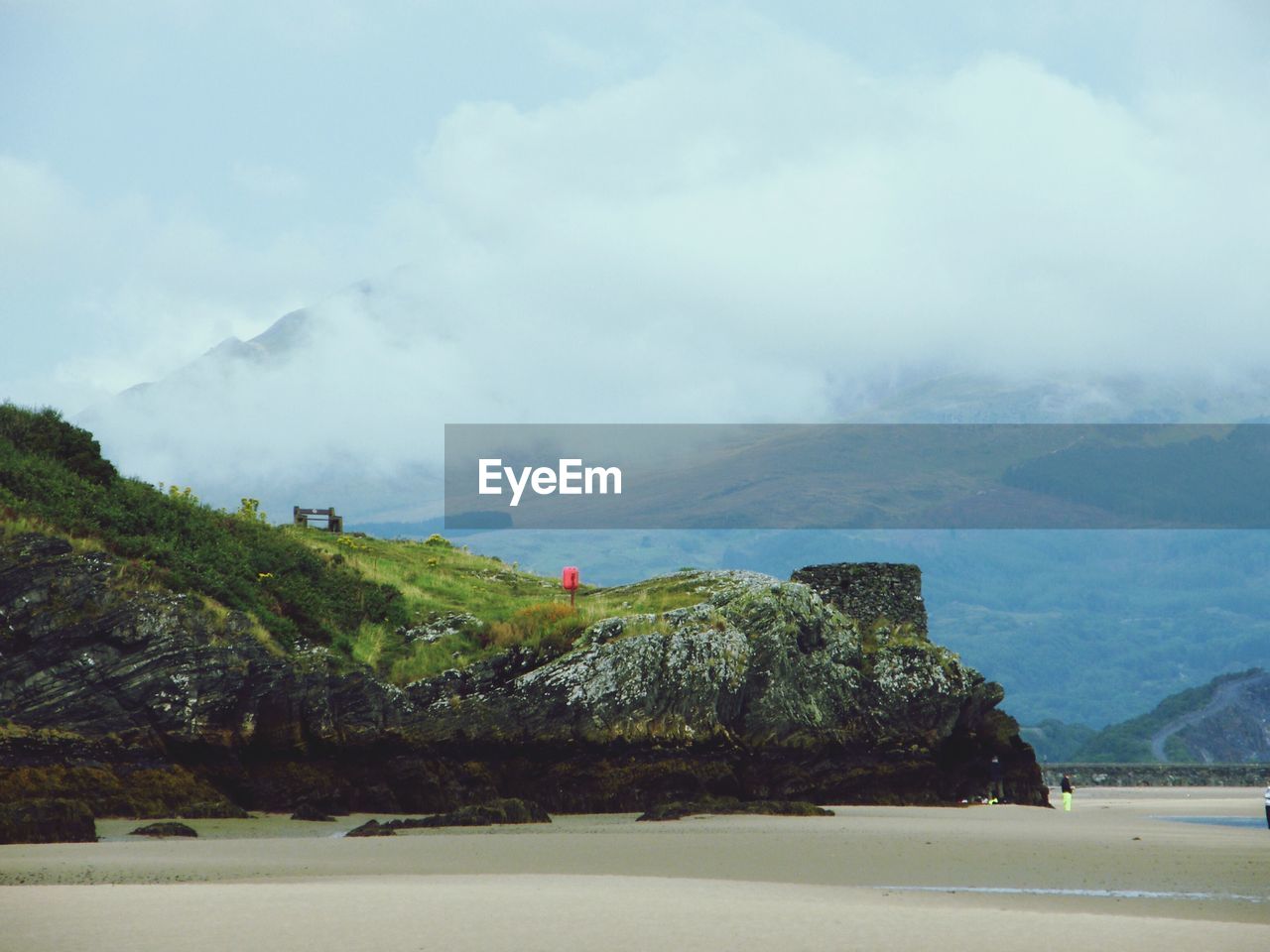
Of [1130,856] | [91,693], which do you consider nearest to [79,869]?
[91,693]

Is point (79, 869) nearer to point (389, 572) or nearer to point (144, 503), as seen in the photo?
point (144, 503)

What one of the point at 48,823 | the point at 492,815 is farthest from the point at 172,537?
the point at 48,823

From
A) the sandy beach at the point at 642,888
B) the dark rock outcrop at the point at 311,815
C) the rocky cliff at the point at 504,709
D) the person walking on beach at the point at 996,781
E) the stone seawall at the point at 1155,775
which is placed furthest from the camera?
the stone seawall at the point at 1155,775

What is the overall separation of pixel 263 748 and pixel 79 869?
1203 cm

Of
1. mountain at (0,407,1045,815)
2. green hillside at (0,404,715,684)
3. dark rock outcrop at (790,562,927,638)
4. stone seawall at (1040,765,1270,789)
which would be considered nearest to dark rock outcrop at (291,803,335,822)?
mountain at (0,407,1045,815)

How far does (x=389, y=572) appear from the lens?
136 feet

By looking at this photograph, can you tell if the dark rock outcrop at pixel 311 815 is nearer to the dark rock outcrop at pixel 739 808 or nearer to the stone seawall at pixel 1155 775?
the dark rock outcrop at pixel 739 808

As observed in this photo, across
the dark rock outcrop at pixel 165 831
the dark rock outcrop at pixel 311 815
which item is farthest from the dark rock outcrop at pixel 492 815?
the dark rock outcrop at pixel 165 831

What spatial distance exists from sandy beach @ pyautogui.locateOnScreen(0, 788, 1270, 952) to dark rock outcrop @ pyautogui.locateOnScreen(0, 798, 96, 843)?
2.36 feet

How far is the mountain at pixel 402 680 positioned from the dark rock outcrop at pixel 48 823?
12.4ft

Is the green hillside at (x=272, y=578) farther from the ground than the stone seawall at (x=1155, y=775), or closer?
farther from the ground

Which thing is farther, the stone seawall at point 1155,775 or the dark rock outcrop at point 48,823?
the stone seawall at point 1155,775

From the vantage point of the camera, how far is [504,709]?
31438 millimetres

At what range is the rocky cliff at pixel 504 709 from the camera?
2738 centimetres
